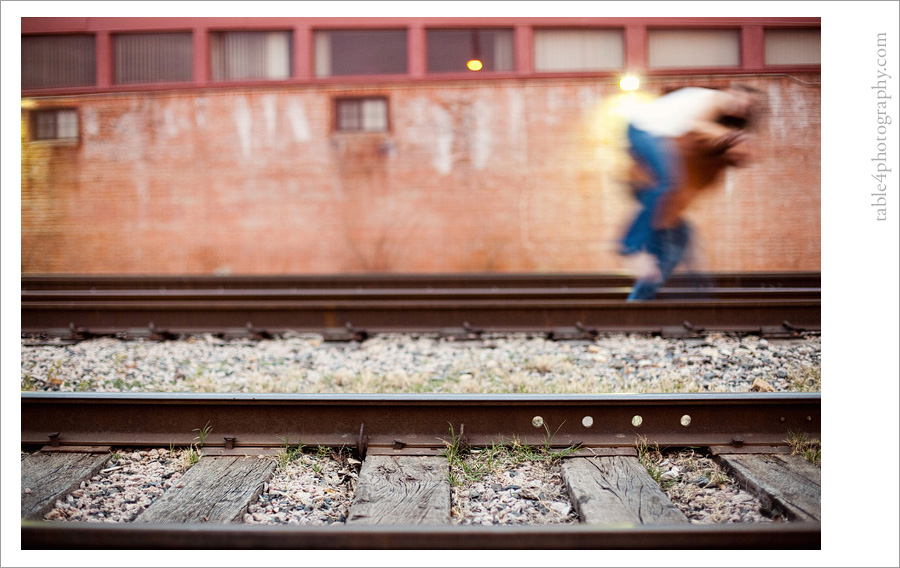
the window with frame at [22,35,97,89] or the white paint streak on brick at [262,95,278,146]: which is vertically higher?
the window with frame at [22,35,97,89]

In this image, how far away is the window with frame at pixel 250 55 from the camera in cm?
961

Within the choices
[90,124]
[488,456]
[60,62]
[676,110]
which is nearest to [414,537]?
[488,456]

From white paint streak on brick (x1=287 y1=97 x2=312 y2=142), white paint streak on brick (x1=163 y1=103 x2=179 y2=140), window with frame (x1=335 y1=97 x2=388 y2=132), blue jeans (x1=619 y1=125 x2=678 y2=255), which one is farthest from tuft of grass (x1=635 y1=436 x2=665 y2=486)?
white paint streak on brick (x1=163 y1=103 x2=179 y2=140)

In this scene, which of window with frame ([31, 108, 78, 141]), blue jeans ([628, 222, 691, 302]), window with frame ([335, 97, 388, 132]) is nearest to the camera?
blue jeans ([628, 222, 691, 302])

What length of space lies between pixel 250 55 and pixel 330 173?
9.54 feet

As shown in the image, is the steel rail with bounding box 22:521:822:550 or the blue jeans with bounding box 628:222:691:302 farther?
the blue jeans with bounding box 628:222:691:302

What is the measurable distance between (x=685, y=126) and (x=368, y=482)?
28.1 ft

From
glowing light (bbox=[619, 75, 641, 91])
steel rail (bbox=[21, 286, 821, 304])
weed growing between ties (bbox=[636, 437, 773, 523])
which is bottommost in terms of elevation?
weed growing between ties (bbox=[636, 437, 773, 523])

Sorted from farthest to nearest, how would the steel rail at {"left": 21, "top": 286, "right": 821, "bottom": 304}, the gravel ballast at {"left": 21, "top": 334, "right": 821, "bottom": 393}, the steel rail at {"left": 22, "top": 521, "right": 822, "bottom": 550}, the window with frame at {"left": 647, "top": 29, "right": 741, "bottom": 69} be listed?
the window with frame at {"left": 647, "top": 29, "right": 741, "bottom": 69} → the steel rail at {"left": 21, "top": 286, "right": 821, "bottom": 304} → the gravel ballast at {"left": 21, "top": 334, "right": 821, "bottom": 393} → the steel rail at {"left": 22, "top": 521, "right": 822, "bottom": 550}

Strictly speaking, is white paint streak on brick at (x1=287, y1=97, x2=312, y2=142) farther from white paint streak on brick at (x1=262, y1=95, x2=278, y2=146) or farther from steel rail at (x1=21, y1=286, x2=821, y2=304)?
steel rail at (x1=21, y1=286, x2=821, y2=304)

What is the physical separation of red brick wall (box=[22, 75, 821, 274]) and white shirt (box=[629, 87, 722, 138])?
788 millimetres

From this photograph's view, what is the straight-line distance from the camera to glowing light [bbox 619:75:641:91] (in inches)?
367

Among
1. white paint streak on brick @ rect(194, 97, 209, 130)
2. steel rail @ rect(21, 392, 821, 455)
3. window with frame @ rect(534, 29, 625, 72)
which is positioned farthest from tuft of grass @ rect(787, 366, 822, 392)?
white paint streak on brick @ rect(194, 97, 209, 130)

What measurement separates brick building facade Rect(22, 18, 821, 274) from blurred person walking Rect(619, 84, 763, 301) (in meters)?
0.43
